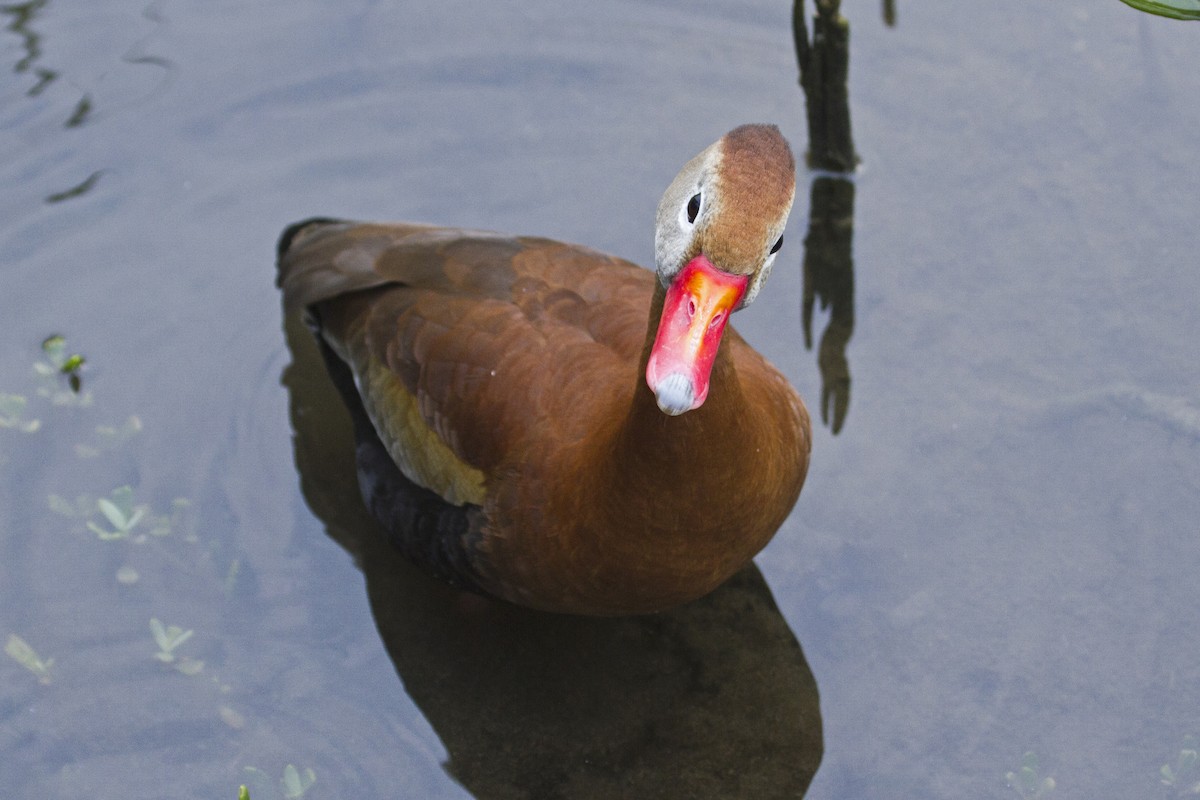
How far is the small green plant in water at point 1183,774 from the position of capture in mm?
3330

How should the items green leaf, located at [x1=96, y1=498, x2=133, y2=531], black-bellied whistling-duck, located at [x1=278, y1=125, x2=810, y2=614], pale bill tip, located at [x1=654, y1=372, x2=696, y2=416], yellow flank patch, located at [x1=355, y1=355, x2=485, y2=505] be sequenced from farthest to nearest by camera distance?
green leaf, located at [x1=96, y1=498, x2=133, y2=531] < yellow flank patch, located at [x1=355, y1=355, x2=485, y2=505] < black-bellied whistling-duck, located at [x1=278, y1=125, x2=810, y2=614] < pale bill tip, located at [x1=654, y1=372, x2=696, y2=416]

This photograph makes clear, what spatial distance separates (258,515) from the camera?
4.14m

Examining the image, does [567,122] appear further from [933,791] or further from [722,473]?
[933,791]

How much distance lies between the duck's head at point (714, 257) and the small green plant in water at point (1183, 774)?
5.28 feet

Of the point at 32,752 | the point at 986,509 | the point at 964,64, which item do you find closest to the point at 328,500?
the point at 32,752

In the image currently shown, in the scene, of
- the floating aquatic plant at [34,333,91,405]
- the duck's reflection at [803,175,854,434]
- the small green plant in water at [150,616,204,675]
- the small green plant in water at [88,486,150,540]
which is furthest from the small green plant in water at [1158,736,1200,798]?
the floating aquatic plant at [34,333,91,405]

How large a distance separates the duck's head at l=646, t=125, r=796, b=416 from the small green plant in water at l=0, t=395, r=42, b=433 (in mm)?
2447

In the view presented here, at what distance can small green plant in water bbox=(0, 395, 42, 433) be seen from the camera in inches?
170

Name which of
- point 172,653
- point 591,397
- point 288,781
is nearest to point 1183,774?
point 591,397

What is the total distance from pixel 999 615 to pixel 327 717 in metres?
1.76

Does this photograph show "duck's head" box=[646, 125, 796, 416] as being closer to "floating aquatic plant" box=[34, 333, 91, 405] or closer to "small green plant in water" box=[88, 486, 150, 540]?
"small green plant in water" box=[88, 486, 150, 540]

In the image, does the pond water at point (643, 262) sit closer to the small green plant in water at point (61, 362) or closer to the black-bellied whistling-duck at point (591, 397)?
the small green plant in water at point (61, 362)

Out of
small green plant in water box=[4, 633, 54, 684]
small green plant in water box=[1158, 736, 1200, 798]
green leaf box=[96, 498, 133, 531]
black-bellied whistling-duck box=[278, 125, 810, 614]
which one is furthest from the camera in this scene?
green leaf box=[96, 498, 133, 531]

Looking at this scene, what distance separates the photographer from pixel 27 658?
3.78 metres
